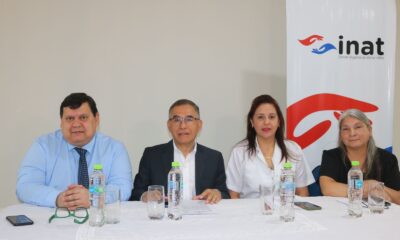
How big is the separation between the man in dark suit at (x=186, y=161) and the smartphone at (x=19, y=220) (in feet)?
3.20

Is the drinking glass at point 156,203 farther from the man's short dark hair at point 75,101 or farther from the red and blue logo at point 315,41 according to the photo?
the red and blue logo at point 315,41

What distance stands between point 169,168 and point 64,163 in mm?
751

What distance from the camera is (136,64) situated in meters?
3.90

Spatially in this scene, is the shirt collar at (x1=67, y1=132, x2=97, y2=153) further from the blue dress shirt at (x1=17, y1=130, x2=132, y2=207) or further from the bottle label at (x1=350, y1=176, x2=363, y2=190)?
the bottle label at (x1=350, y1=176, x2=363, y2=190)

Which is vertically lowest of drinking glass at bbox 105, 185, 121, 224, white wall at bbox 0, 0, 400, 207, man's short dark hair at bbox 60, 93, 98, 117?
drinking glass at bbox 105, 185, 121, 224

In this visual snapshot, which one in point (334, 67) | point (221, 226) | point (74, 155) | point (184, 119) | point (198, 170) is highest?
point (334, 67)

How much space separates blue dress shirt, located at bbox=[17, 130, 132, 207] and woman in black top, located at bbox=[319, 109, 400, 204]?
1.41 meters

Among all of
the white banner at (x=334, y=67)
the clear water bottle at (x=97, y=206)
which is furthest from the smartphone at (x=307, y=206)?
the white banner at (x=334, y=67)

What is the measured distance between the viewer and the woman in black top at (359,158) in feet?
9.38

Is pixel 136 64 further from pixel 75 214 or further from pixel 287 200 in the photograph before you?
pixel 287 200

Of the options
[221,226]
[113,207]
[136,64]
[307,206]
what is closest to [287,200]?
[307,206]

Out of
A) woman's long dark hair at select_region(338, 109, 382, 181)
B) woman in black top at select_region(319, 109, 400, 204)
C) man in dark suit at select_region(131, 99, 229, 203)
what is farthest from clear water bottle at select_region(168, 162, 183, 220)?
woman's long dark hair at select_region(338, 109, 382, 181)

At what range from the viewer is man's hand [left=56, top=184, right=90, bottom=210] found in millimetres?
2127

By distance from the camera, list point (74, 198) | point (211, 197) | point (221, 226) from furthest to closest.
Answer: point (211, 197) → point (74, 198) → point (221, 226)
